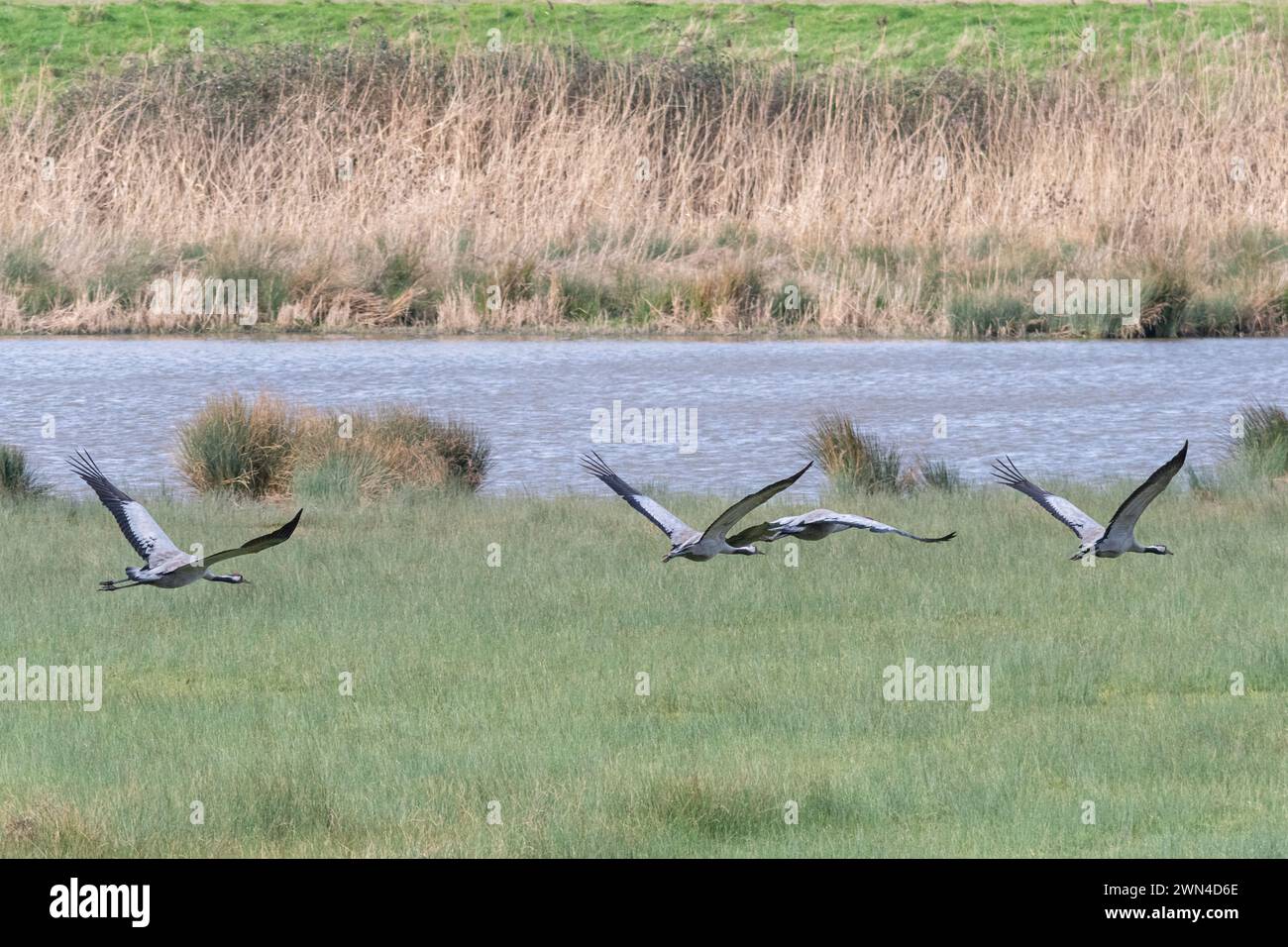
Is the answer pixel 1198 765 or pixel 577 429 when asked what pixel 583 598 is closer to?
pixel 1198 765

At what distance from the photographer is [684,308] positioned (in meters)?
25.1

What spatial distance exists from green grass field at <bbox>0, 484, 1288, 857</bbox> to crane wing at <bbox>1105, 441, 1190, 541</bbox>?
2.49 feet

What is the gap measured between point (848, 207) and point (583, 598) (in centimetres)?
1617

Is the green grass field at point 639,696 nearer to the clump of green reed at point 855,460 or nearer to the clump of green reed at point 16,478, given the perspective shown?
the clump of green reed at point 16,478

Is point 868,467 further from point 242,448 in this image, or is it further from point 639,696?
point 639,696

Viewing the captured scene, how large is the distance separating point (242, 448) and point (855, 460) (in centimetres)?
465

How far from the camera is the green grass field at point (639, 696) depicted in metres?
6.69

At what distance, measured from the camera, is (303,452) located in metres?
15.2

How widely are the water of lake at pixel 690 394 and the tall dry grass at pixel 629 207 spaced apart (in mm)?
983

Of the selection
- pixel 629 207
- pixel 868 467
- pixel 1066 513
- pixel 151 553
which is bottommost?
pixel 629 207

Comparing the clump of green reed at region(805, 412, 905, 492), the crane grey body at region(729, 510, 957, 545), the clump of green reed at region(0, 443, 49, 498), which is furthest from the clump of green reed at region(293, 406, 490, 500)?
the crane grey body at region(729, 510, 957, 545)

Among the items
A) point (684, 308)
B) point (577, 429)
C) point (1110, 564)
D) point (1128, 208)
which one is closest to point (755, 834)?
point (1110, 564)

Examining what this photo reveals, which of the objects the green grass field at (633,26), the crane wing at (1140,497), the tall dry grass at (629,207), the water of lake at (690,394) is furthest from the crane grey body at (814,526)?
the green grass field at (633,26)

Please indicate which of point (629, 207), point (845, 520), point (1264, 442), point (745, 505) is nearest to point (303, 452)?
point (1264, 442)
